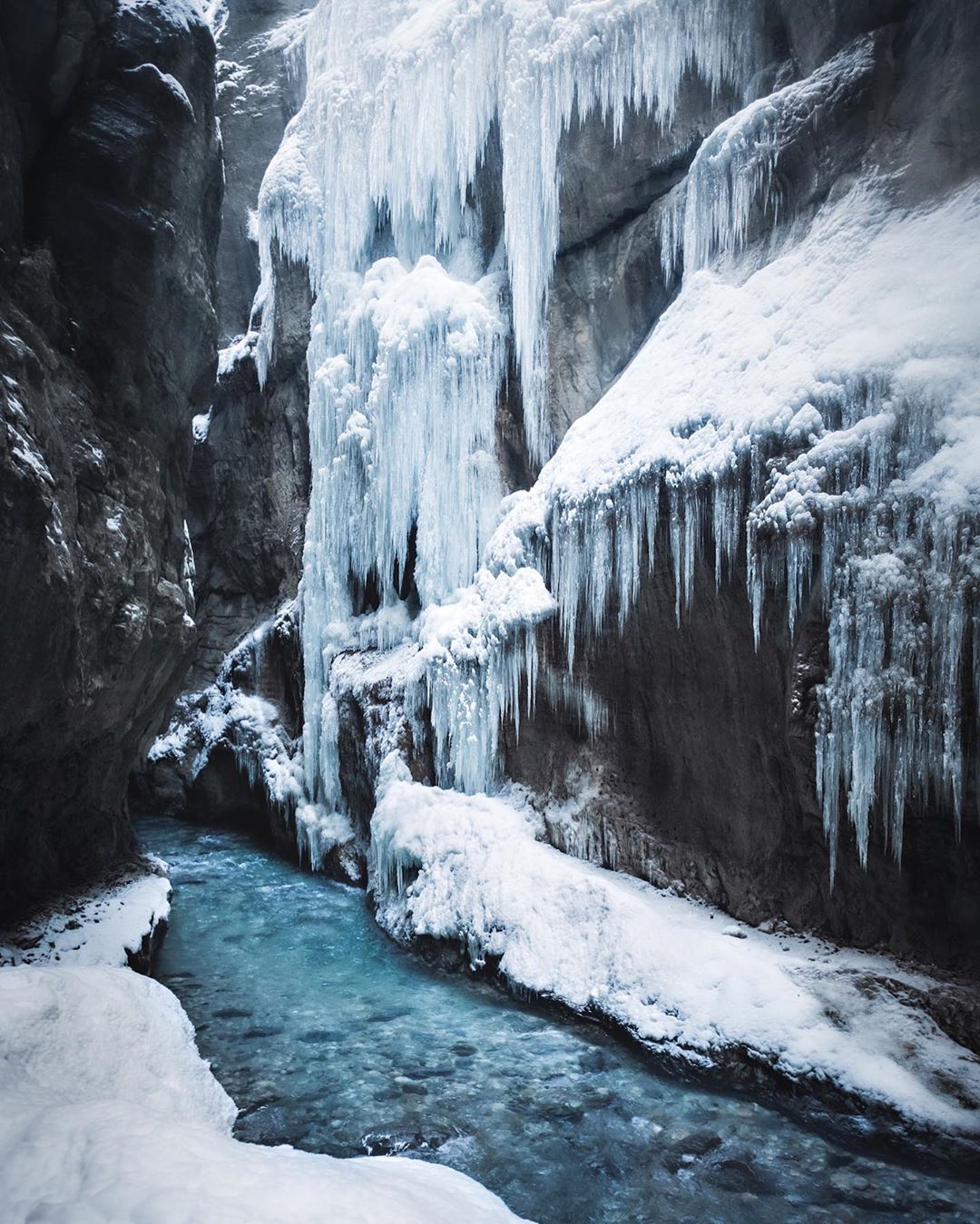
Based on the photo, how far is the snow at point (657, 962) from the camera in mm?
6262

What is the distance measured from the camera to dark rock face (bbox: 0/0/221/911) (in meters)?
7.62

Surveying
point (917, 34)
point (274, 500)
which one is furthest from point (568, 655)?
point (274, 500)

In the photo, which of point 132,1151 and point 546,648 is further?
point 546,648

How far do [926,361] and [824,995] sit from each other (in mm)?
5712

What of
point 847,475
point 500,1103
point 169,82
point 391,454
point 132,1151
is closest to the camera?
point 132,1151

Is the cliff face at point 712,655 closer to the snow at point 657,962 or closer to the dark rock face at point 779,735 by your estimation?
the dark rock face at point 779,735

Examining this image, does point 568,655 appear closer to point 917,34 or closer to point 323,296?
point 917,34

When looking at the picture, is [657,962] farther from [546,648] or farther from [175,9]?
[175,9]

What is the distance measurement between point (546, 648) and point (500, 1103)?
5.78 m

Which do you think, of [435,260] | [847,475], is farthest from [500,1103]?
[435,260]

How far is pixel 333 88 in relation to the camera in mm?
17484

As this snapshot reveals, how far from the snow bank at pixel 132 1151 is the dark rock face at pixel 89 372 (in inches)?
143

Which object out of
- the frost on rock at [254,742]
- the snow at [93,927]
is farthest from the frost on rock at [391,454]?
the snow at [93,927]

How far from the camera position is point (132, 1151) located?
3350 mm
